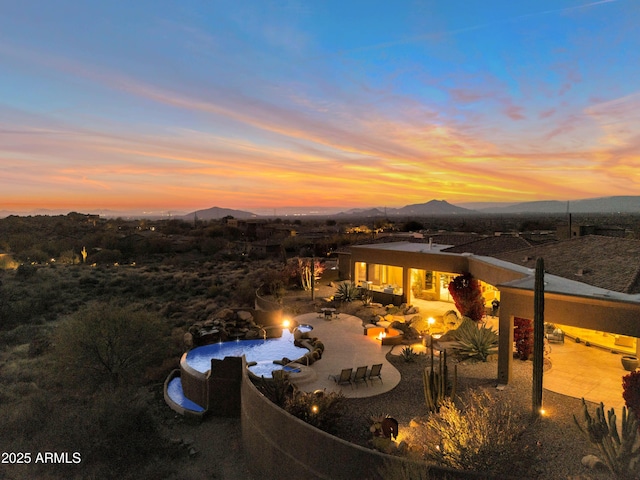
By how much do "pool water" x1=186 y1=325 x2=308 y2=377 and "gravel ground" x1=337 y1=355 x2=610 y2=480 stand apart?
529 cm

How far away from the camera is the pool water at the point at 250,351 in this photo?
54.0ft

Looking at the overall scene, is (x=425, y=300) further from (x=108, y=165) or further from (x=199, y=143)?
(x=108, y=165)

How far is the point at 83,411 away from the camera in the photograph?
526 inches

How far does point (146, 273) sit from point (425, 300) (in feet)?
105

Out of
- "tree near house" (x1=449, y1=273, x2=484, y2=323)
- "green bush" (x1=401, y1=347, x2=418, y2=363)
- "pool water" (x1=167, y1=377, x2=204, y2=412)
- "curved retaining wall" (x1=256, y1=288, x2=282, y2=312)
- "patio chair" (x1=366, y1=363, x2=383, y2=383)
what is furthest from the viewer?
"curved retaining wall" (x1=256, y1=288, x2=282, y2=312)

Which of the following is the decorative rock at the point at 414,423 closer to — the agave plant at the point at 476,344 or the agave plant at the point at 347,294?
the agave plant at the point at 476,344

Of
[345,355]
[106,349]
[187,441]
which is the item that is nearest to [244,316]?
[106,349]

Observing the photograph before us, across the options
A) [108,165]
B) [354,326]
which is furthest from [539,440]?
[108,165]

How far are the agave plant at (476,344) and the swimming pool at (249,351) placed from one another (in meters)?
6.15

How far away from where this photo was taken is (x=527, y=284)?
11.3 metres

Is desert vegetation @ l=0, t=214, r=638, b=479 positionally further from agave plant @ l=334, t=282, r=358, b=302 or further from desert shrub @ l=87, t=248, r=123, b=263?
desert shrub @ l=87, t=248, r=123, b=263

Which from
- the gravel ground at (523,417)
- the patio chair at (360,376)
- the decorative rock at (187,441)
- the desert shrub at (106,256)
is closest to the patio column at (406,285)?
the gravel ground at (523,417)

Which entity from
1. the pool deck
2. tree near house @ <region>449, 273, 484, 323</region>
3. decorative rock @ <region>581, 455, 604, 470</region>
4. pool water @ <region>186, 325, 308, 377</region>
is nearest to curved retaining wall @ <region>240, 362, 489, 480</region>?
the pool deck

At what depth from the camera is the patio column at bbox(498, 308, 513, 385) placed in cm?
1143
